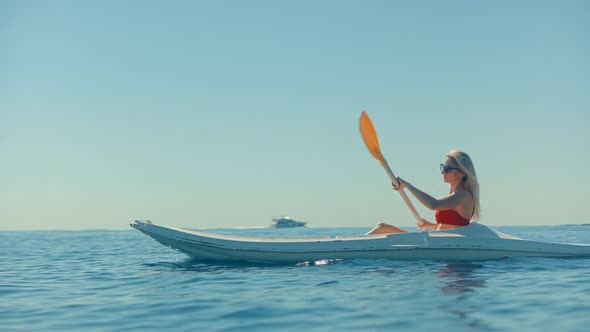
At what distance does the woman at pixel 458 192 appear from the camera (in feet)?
27.1

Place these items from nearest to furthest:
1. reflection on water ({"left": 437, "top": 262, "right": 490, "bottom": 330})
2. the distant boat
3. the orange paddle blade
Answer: reflection on water ({"left": 437, "top": 262, "right": 490, "bottom": 330}), the orange paddle blade, the distant boat

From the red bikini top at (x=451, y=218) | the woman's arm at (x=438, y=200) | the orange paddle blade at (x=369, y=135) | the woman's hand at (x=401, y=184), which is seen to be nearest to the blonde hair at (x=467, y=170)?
the woman's arm at (x=438, y=200)

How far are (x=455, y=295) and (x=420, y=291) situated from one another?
0.37 m

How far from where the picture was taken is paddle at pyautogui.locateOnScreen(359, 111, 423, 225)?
916 cm

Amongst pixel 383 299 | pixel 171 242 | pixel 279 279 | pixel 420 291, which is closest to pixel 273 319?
pixel 383 299

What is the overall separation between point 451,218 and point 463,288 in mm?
2910

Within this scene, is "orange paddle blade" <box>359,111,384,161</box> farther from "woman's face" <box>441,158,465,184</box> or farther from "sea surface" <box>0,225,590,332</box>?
"sea surface" <box>0,225,590,332</box>

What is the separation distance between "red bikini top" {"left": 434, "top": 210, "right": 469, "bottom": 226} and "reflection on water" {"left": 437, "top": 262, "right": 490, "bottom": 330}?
796mm

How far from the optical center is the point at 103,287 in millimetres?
6945

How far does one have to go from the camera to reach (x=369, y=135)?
10.2 meters

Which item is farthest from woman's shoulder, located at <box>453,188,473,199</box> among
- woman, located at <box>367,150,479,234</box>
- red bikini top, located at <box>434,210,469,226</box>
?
red bikini top, located at <box>434,210,469,226</box>

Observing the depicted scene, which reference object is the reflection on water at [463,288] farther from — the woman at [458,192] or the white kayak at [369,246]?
the woman at [458,192]

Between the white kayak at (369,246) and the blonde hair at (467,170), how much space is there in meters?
0.57

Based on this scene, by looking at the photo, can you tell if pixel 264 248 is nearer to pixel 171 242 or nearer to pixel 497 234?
pixel 171 242
